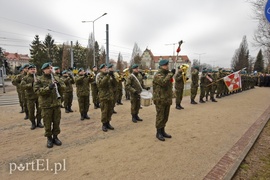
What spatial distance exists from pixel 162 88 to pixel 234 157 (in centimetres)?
245

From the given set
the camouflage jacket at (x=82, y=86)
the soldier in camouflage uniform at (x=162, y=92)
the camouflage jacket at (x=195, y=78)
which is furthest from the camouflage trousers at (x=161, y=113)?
the camouflage jacket at (x=195, y=78)

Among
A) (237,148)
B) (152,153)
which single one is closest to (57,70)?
(152,153)

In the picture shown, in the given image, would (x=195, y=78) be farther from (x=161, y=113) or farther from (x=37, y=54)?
(x=37, y=54)

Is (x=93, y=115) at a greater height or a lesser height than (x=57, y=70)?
lesser

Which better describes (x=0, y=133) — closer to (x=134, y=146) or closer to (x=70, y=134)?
(x=70, y=134)

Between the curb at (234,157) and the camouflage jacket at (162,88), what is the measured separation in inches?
78.1

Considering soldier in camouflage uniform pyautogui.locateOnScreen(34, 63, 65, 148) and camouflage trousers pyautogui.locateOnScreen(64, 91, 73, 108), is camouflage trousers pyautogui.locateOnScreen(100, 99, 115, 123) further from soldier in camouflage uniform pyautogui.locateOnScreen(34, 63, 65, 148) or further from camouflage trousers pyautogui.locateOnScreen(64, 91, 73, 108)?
camouflage trousers pyautogui.locateOnScreen(64, 91, 73, 108)

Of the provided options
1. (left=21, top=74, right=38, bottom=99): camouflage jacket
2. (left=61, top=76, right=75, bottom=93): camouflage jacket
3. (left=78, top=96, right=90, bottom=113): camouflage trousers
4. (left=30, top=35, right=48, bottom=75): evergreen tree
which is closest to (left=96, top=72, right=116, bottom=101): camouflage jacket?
(left=78, top=96, right=90, bottom=113): camouflage trousers

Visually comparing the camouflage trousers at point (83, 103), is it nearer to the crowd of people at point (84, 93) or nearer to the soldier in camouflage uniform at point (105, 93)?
the crowd of people at point (84, 93)

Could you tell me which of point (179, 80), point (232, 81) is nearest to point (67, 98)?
point (179, 80)

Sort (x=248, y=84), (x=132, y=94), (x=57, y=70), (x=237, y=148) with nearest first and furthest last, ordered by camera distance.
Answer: (x=237, y=148), (x=132, y=94), (x=57, y=70), (x=248, y=84)

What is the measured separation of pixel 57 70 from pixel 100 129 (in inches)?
152

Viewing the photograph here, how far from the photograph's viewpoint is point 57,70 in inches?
320

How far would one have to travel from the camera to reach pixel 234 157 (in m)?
4.09
